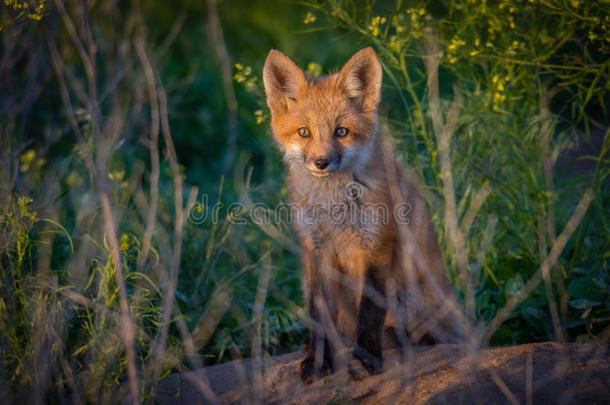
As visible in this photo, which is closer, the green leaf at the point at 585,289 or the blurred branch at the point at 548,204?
the green leaf at the point at 585,289

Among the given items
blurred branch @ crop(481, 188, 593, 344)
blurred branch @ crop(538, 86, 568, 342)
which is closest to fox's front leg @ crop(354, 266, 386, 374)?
blurred branch @ crop(481, 188, 593, 344)

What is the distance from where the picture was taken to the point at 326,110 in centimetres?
337

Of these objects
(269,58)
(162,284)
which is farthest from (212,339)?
(269,58)

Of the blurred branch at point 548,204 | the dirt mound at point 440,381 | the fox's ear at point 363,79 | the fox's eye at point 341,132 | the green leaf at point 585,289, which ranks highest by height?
the fox's ear at point 363,79

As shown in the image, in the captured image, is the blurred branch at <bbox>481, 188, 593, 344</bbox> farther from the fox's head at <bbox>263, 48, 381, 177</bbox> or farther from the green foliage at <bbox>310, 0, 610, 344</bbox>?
the fox's head at <bbox>263, 48, 381, 177</bbox>

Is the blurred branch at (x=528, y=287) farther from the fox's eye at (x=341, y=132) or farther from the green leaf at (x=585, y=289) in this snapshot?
the fox's eye at (x=341, y=132)

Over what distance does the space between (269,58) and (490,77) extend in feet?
6.13

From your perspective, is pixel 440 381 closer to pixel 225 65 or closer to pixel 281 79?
pixel 225 65

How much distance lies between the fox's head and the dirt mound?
4.14 ft

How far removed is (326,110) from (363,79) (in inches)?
14.4

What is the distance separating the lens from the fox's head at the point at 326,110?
10.8ft

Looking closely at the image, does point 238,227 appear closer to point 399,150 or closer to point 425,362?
point 399,150

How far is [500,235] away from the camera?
Answer: 421cm

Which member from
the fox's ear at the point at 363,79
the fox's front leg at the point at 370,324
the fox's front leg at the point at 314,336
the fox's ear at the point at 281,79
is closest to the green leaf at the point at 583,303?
the fox's front leg at the point at 370,324
